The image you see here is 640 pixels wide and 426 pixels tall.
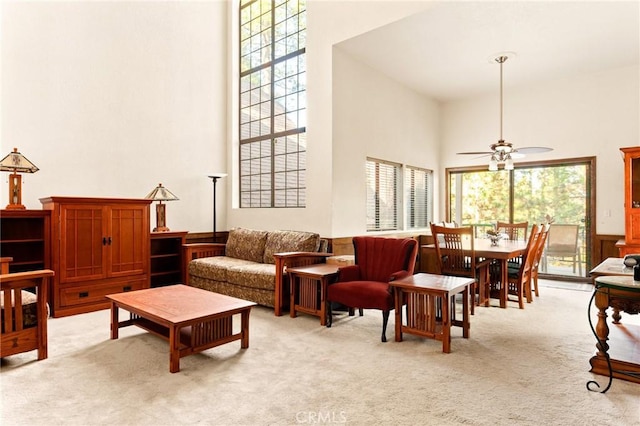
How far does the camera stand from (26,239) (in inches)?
159

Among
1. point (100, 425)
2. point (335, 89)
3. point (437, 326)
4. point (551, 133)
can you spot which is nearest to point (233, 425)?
point (100, 425)

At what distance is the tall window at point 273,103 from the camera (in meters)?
5.46

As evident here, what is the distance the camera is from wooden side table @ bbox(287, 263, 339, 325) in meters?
3.74

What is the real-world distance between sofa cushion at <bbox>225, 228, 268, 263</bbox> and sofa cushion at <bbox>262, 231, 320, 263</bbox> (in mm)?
110

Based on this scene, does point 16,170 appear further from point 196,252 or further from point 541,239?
point 541,239

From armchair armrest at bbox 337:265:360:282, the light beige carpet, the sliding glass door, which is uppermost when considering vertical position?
the sliding glass door

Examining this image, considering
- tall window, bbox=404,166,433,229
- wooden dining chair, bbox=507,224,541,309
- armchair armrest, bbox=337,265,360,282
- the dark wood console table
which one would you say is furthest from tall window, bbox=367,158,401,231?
the dark wood console table

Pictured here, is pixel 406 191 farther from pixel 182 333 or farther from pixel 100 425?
pixel 100 425

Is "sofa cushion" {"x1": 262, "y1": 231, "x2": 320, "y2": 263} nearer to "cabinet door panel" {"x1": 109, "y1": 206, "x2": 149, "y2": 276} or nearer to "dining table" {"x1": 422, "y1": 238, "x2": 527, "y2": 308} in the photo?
"cabinet door panel" {"x1": 109, "y1": 206, "x2": 149, "y2": 276}

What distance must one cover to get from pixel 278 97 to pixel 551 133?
445 cm

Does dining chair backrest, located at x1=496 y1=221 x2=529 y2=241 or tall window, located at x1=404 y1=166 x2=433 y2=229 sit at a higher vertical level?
tall window, located at x1=404 y1=166 x2=433 y2=229

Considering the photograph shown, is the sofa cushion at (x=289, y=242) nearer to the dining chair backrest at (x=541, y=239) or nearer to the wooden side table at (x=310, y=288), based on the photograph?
the wooden side table at (x=310, y=288)

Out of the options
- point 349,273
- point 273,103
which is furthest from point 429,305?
point 273,103

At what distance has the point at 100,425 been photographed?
1.96 m
